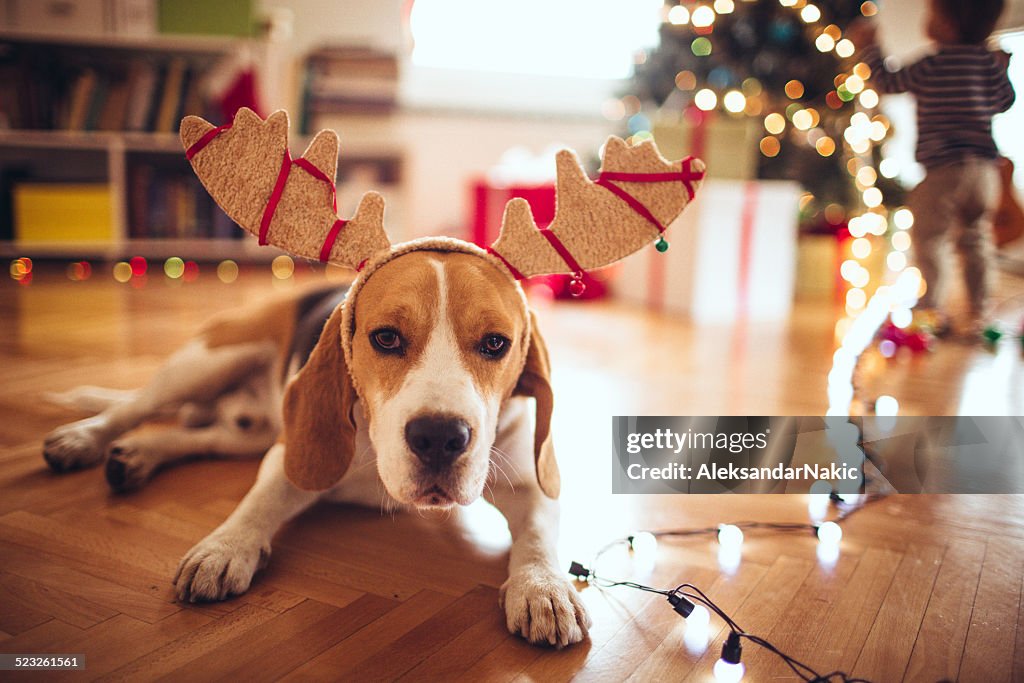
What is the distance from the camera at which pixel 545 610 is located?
1322 millimetres

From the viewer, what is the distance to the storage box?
5473mm

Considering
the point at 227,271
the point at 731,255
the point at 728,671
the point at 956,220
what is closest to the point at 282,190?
the point at 728,671

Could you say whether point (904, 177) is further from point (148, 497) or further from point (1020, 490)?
point (148, 497)

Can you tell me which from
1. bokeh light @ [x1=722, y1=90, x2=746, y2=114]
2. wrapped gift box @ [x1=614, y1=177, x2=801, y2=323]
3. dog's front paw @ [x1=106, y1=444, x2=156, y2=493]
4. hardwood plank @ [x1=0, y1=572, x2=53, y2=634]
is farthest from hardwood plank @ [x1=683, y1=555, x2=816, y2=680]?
bokeh light @ [x1=722, y1=90, x2=746, y2=114]

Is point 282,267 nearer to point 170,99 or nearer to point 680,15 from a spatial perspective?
point 170,99

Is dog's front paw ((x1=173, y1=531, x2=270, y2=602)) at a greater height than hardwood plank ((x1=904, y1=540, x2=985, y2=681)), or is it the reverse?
dog's front paw ((x1=173, y1=531, x2=270, y2=602))

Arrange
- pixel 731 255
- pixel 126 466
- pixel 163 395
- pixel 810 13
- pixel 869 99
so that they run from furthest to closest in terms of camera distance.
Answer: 1. pixel 869 99
2. pixel 810 13
3. pixel 731 255
4. pixel 163 395
5. pixel 126 466

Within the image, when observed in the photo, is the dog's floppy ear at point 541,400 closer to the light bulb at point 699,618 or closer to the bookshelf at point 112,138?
the light bulb at point 699,618

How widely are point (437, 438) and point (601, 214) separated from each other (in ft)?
1.90

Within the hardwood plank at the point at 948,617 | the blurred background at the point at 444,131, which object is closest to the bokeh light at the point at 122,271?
the blurred background at the point at 444,131

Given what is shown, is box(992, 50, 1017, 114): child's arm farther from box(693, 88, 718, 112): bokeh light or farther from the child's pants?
box(693, 88, 718, 112): bokeh light

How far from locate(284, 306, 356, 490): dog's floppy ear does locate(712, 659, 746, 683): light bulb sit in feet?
2.59

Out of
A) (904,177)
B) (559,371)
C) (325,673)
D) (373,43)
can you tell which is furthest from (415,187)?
(325,673)

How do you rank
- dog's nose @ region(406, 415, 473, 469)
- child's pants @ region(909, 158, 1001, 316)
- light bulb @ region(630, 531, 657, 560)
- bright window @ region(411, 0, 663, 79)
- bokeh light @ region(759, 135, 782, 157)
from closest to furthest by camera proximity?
dog's nose @ region(406, 415, 473, 469), light bulb @ region(630, 531, 657, 560), child's pants @ region(909, 158, 1001, 316), bokeh light @ region(759, 135, 782, 157), bright window @ region(411, 0, 663, 79)
